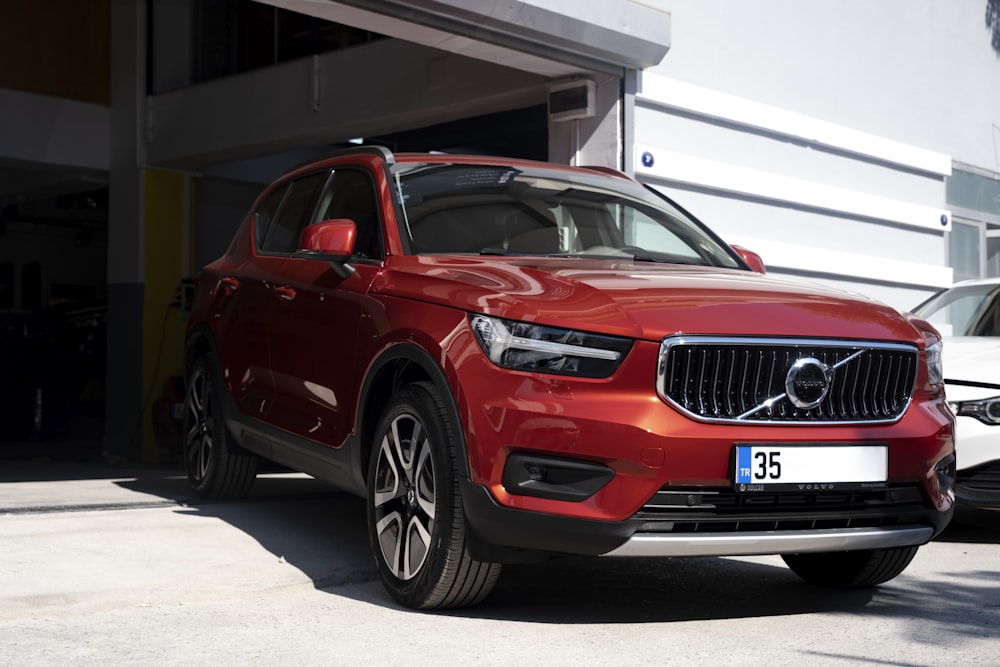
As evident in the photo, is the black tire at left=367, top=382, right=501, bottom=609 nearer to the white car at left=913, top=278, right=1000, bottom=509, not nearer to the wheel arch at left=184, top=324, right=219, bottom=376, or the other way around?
the wheel arch at left=184, top=324, right=219, bottom=376

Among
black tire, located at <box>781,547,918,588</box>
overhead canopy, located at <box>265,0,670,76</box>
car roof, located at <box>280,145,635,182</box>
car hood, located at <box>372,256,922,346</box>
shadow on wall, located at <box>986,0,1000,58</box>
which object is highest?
shadow on wall, located at <box>986,0,1000,58</box>

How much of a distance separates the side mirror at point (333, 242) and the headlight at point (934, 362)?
7.29 feet

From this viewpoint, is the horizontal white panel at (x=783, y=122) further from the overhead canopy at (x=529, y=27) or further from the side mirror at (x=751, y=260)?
the side mirror at (x=751, y=260)

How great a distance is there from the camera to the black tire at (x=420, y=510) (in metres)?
4.30

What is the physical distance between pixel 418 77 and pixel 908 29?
576cm

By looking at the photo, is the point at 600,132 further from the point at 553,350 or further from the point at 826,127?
the point at 553,350

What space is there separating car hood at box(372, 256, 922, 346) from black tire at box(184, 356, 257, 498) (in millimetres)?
2182

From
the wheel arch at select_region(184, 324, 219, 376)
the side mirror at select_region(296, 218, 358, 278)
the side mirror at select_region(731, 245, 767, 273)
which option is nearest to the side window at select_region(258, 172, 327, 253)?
the wheel arch at select_region(184, 324, 219, 376)

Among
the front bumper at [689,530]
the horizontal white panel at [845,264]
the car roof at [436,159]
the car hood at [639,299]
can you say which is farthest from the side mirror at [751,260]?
the horizontal white panel at [845,264]

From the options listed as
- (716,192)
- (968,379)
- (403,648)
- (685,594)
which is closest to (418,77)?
(716,192)

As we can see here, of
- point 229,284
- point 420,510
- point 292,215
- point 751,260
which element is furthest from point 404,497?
point 229,284

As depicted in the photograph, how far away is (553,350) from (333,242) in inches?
52.8

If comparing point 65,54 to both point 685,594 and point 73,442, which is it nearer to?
point 73,442

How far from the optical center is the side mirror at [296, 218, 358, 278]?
5.11 m
